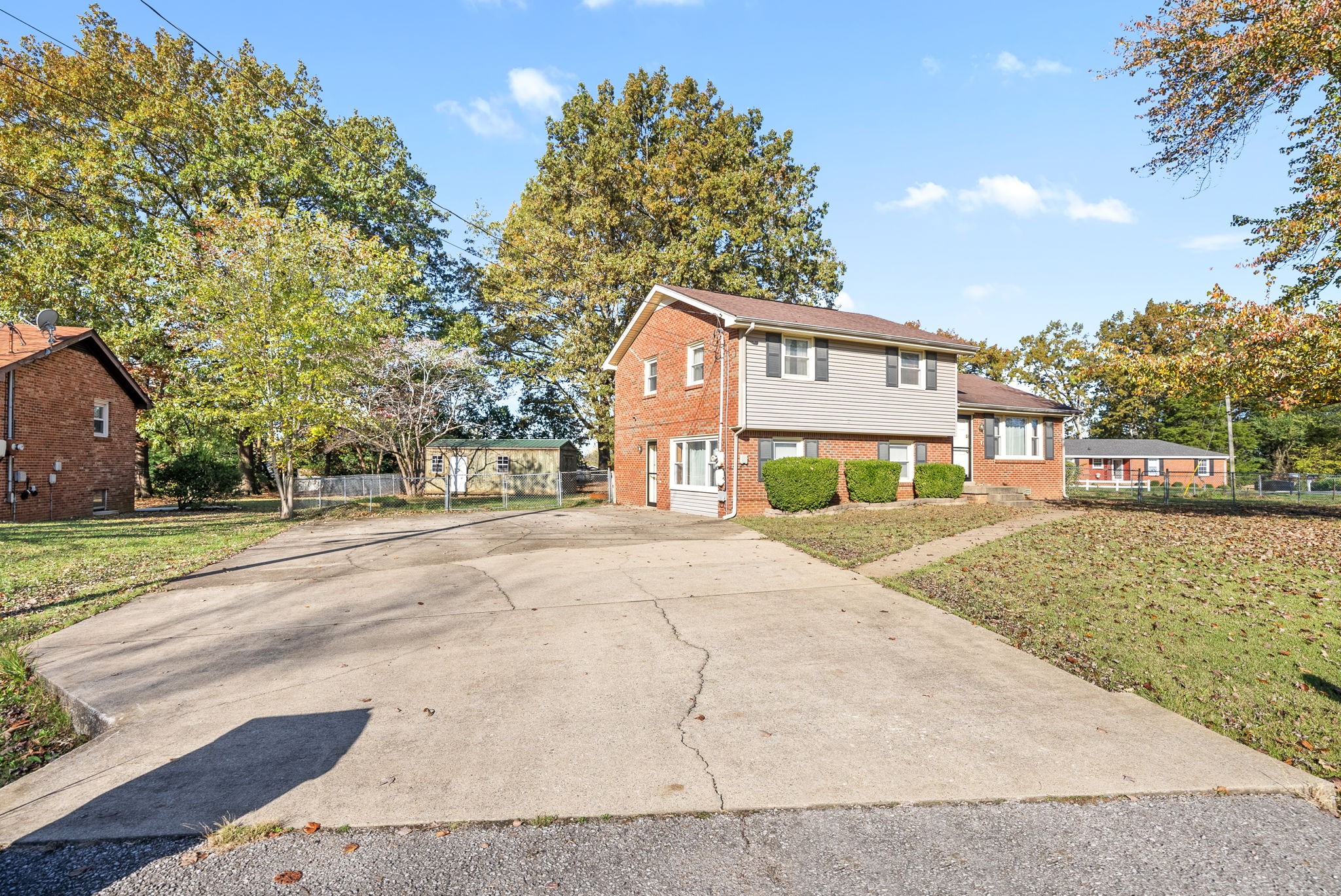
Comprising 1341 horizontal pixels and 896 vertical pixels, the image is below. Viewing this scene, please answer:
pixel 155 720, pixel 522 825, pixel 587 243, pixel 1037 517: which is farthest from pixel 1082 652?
pixel 587 243

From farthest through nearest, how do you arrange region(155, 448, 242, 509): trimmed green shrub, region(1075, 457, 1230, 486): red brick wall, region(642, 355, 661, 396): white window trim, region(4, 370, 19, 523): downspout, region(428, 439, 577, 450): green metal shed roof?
1. region(1075, 457, 1230, 486): red brick wall
2. region(428, 439, 577, 450): green metal shed roof
3. region(155, 448, 242, 509): trimmed green shrub
4. region(642, 355, 661, 396): white window trim
5. region(4, 370, 19, 523): downspout

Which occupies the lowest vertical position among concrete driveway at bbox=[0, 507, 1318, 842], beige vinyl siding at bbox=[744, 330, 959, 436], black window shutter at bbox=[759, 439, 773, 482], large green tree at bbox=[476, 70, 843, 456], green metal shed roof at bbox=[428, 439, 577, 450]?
concrete driveway at bbox=[0, 507, 1318, 842]

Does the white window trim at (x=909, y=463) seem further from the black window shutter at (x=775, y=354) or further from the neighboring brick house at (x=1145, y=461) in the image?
the neighboring brick house at (x=1145, y=461)

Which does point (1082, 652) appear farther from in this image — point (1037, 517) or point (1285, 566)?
point (1037, 517)

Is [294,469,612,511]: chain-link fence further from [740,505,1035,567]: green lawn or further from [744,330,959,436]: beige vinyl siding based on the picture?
[740,505,1035,567]: green lawn

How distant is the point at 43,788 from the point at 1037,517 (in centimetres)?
1737

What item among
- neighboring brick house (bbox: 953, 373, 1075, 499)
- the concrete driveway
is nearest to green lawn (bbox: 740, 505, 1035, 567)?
the concrete driveway

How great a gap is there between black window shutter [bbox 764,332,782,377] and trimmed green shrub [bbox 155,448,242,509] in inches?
839

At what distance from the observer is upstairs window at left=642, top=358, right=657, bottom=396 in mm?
21406

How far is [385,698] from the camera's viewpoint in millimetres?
4867

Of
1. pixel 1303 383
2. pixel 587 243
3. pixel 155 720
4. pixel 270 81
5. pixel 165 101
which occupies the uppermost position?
pixel 270 81

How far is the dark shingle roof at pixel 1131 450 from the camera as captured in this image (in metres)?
43.6

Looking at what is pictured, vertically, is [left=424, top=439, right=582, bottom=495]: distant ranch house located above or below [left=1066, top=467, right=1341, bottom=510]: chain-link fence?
above

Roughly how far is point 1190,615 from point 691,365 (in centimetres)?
1393
